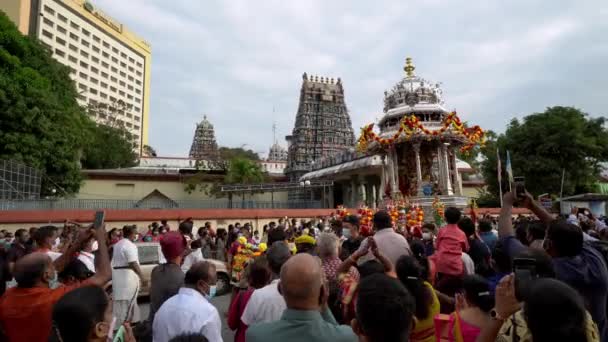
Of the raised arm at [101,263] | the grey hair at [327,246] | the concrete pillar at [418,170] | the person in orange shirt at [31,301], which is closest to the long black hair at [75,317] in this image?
the person in orange shirt at [31,301]

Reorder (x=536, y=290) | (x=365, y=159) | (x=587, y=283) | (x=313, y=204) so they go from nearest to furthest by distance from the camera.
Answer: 1. (x=536, y=290)
2. (x=587, y=283)
3. (x=313, y=204)
4. (x=365, y=159)

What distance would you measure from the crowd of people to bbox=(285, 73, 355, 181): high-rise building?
4967cm

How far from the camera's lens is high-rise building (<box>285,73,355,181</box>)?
5838cm

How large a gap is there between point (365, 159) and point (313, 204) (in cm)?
949

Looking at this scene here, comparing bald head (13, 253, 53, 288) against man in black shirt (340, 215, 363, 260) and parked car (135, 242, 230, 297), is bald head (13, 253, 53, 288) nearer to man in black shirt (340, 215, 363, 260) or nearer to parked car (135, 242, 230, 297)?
man in black shirt (340, 215, 363, 260)

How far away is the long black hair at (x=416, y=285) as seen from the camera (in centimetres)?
333

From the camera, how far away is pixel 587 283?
3.30 meters

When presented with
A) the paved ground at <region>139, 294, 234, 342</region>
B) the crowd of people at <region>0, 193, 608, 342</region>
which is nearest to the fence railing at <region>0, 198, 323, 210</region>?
the paved ground at <region>139, 294, 234, 342</region>

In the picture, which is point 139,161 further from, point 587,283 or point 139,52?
point 587,283

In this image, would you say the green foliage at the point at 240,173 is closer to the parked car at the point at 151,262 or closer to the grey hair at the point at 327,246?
the parked car at the point at 151,262

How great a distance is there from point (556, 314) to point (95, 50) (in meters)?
79.1

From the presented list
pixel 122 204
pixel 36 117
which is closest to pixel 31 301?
pixel 122 204

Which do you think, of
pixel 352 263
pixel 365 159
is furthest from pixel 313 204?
pixel 352 263

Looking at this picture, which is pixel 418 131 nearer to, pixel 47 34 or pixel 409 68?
pixel 409 68
